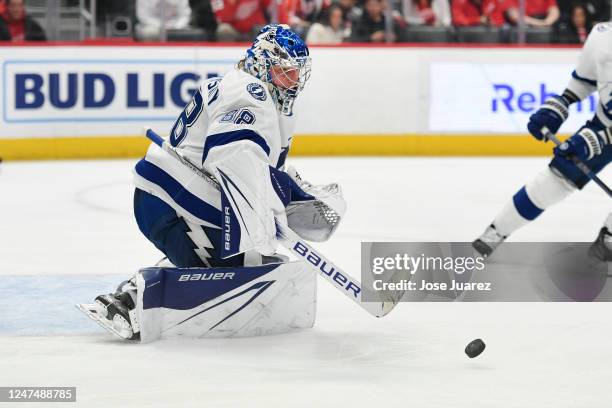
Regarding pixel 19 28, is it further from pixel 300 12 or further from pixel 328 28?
pixel 328 28

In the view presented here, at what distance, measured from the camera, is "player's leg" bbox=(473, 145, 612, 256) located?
442 centimetres

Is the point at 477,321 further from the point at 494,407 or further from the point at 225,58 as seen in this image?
the point at 225,58

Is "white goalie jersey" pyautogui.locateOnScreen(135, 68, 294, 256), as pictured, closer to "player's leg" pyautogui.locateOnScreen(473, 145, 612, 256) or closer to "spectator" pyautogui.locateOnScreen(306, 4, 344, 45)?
"player's leg" pyautogui.locateOnScreen(473, 145, 612, 256)

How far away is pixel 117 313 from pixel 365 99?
538cm

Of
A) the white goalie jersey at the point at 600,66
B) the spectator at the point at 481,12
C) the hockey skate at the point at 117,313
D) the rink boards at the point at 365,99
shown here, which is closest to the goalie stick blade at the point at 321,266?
the hockey skate at the point at 117,313

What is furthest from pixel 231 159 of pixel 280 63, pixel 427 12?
pixel 427 12

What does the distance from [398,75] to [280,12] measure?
37.7 inches

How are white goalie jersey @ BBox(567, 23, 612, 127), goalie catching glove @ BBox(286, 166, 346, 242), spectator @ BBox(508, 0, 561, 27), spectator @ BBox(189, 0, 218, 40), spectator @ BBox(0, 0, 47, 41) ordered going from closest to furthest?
goalie catching glove @ BBox(286, 166, 346, 242), white goalie jersey @ BBox(567, 23, 612, 127), spectator @ BBox(0, 0, 47, 41), spectator @ BBox(189, 0, 218, 40), spectator @ BBox(508, 0, 561, 27)

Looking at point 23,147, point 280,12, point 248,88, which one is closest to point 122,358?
point 248,88

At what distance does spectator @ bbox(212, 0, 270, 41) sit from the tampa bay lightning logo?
511 cm

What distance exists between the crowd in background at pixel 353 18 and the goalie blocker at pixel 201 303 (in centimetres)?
490

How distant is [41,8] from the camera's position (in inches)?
309

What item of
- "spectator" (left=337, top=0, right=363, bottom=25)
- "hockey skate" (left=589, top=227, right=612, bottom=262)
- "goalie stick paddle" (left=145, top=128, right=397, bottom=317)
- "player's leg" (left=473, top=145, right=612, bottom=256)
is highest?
"goalie stick paddle" (left=145, top=128, right=397, bottom=317)

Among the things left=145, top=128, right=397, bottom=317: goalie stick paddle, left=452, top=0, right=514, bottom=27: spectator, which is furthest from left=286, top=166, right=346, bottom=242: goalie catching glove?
left=452, top=0, right=514, bottom=27: spectator
